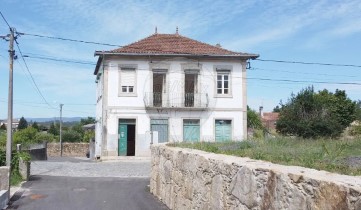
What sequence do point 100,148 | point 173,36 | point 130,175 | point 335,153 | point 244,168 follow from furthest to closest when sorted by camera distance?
point 173,36, point 100,148, point 130,175, point 335,153, point 244,168

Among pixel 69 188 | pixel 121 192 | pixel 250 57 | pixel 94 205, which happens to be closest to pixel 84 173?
pixel 69 188

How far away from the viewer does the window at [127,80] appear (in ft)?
96.4

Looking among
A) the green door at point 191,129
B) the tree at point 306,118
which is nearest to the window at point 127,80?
the green door at point 191,129

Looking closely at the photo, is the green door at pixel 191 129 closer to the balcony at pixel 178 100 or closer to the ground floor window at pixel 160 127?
the balcony at pixel 178 100

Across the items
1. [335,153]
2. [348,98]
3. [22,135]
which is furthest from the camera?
[22,135]

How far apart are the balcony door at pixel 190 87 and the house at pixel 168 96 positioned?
0.03 metres

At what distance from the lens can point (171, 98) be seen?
2981 cm

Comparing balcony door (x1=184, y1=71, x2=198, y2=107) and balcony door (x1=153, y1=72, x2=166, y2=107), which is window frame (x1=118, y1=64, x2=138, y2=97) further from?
balcony door (x1=184, y1=71, x2=198, y2=107)

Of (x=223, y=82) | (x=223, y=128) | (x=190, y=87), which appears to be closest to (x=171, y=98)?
(x=190, y=87)

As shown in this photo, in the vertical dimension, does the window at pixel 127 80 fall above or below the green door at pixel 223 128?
above

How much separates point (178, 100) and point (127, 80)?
11.4 ft

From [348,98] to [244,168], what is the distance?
3608 cm

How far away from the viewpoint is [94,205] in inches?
424

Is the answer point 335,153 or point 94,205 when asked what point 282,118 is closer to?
point 94,205
